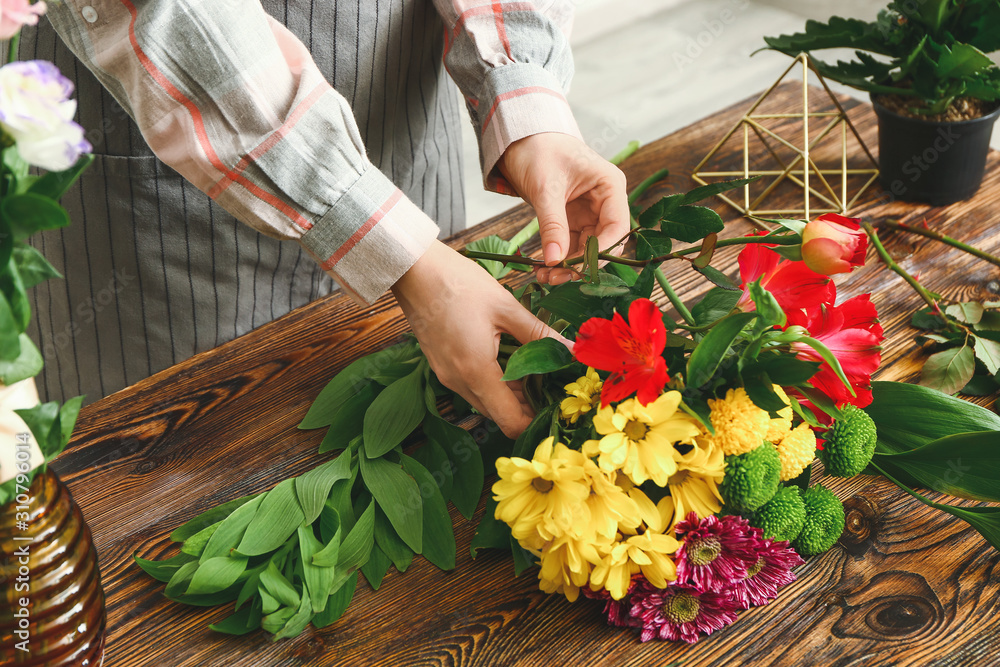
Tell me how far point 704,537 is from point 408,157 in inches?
28.0

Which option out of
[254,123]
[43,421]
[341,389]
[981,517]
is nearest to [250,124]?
[254,123]

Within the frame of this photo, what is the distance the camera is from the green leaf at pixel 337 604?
59cm

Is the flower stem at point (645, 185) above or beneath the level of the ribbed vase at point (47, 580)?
beneath

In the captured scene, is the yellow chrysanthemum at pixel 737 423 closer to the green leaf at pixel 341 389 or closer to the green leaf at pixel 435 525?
the green leaf at pixel 435 525

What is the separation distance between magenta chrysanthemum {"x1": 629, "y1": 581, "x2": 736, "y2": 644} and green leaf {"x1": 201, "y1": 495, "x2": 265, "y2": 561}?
316mm

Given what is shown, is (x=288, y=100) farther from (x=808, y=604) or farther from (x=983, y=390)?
(x=983, y=390)

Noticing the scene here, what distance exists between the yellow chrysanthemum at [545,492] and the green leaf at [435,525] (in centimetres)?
11

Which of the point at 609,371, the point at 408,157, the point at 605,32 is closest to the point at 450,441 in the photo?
the point at 609,371

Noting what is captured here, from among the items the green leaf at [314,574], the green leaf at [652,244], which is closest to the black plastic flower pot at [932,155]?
the green leaf at [652,244]

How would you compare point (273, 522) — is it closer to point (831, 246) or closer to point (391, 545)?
point (391, 545)

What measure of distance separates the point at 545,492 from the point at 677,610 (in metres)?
0.13

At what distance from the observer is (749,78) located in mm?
3014

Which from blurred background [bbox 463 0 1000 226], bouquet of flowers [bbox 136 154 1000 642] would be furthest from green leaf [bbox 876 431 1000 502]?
blurred background [bbox 463 0 1000 226]

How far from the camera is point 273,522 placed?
2.08ft
